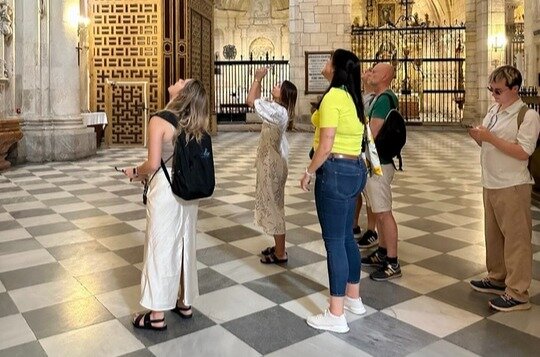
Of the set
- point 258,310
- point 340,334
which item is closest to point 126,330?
point 258,310

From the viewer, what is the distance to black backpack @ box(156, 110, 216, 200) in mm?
3035

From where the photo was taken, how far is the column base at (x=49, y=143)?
10.9 meters

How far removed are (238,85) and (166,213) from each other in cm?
2279

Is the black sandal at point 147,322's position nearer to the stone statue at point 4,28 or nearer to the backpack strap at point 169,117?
the backpack strap at point 169,117

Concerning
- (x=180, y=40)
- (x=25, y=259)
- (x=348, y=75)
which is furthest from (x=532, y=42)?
(x=25, y=259)

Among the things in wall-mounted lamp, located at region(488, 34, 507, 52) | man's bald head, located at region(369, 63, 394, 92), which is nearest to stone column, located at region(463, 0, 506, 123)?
wall-mounted lamp, located at region(488, 34, 507, 52)

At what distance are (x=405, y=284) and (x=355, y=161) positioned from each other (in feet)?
4.35

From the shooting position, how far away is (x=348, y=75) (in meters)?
3.08

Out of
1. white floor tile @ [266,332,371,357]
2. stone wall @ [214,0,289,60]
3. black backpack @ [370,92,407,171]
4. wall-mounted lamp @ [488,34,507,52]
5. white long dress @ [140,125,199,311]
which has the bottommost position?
white floor tile @ [266,332,371,357]

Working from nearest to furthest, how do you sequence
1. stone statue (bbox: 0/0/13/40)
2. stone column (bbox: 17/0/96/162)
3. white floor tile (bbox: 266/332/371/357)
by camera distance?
white floor tile (bbox: 266/332/371/357)
stone statue (bbox: 0/0/13/40)
stone column (bbox: 17/0/96/162)

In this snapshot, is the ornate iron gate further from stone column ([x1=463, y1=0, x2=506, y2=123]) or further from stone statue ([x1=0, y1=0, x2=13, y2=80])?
stone statue ([x1=0, y1=0, x2=13, y2=80])

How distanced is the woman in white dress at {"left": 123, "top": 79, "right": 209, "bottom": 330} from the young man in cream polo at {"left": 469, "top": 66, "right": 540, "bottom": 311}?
1775 millimetres

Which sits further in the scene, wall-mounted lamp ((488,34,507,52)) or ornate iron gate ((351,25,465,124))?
ornate iron gate ((351,25,465,124))

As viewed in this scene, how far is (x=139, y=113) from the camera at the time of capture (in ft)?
46.5
